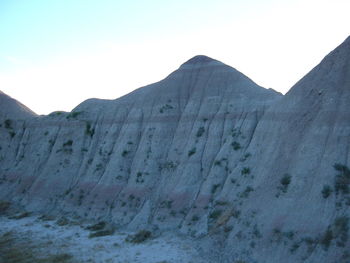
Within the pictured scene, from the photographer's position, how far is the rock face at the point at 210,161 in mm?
19906

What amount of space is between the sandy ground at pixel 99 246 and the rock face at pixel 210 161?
6.79 ft

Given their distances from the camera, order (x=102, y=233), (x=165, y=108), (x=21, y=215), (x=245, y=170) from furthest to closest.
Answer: (x=165, y=108) < (x=21, y=215) < (x=102, y=233) < (x=245, y=170)

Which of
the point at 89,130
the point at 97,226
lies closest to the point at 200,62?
the point at 89,130

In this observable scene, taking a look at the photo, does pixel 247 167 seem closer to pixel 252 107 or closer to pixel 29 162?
pixel 252 107

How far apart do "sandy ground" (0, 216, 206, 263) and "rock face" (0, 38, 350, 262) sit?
2.07m

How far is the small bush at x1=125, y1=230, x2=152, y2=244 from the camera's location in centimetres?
2506

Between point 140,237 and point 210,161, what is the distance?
9.69 metres

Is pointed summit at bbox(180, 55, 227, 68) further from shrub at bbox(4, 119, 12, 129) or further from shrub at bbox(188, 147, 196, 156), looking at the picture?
shrub at bbox(4, 119, 12, 129)

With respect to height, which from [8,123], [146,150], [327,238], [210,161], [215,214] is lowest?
[215,214]

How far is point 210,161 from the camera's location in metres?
30.9

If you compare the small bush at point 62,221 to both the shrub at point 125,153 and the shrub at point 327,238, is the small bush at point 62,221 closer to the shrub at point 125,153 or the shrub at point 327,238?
the shrub at point 125,153

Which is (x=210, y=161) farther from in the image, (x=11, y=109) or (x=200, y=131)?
(x=11, y=109)

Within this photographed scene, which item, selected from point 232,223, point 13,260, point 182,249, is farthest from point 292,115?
point 13,260

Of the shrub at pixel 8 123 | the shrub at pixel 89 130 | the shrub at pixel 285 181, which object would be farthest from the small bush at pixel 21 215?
the shrub at pixel 285 181
